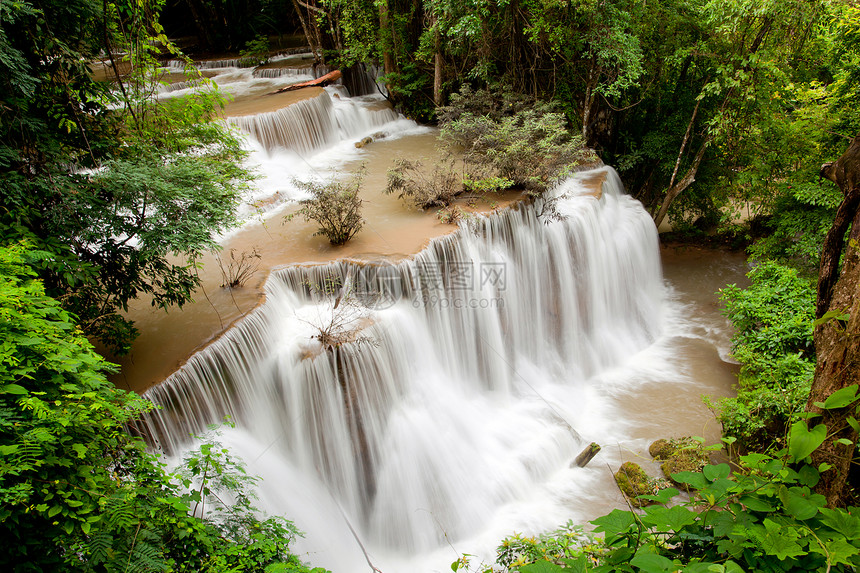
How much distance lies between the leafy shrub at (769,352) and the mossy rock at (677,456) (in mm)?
472

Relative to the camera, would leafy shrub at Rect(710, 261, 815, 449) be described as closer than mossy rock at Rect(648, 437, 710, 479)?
Yes

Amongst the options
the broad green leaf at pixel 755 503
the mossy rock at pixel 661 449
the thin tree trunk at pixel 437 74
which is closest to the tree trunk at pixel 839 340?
the broad green leaf at pixel 755 503

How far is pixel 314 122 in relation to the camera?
39.3ft

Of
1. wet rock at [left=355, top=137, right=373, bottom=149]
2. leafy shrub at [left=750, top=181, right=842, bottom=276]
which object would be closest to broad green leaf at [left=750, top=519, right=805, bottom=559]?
leafy shrub at [left=750, top=181, right=842, bottom=276]

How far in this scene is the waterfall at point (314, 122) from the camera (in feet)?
35.9

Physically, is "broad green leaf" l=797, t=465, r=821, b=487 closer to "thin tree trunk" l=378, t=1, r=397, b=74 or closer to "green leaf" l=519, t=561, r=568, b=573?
"green leaf" l=519, t=561, r=568, b=573

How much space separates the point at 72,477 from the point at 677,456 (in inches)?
251

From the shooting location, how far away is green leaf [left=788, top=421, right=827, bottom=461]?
2.34 meters

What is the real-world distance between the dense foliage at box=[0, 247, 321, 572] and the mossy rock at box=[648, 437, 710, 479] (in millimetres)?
4753

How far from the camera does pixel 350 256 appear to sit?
7062 millimetres

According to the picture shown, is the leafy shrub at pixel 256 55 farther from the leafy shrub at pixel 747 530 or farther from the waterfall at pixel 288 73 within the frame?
the leafy shrub at pixel 747 530

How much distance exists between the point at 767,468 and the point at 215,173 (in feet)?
16.7

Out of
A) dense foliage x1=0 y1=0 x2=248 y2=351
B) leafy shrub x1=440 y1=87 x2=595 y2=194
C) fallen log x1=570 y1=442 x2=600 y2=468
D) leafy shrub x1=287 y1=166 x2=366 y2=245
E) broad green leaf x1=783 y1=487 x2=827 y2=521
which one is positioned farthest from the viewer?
leafy shrub x1=440 y1=87 x2=595 y2=194

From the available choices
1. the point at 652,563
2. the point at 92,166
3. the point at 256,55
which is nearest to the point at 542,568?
the point at 652,563
